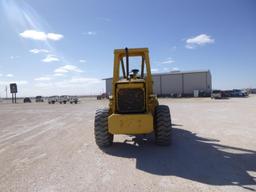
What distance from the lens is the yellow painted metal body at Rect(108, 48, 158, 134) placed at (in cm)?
768

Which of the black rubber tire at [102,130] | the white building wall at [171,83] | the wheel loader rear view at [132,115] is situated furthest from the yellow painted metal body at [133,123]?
the white building wall at [171,83]

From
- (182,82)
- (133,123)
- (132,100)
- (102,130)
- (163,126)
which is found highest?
(182,82)

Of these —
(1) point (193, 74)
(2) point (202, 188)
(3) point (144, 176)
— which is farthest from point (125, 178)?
(1) point (193, 74)

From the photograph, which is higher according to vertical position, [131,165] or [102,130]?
[102,130]

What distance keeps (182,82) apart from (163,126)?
202ft

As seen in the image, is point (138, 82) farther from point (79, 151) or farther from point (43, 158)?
point (43, 158)

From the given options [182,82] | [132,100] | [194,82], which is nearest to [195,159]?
[132,100]

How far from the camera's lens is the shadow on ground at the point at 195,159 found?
561cm

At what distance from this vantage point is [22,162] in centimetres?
716

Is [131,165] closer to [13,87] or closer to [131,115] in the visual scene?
[131,115]

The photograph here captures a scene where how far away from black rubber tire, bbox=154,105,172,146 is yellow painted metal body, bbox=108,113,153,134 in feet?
2.22

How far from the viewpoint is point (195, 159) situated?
7.01 meters

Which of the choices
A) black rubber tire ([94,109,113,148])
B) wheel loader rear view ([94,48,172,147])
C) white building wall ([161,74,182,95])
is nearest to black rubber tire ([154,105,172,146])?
wheel loader rear view ([94,48,172,147])

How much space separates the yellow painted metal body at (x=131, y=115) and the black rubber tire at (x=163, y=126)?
0.99 ft
